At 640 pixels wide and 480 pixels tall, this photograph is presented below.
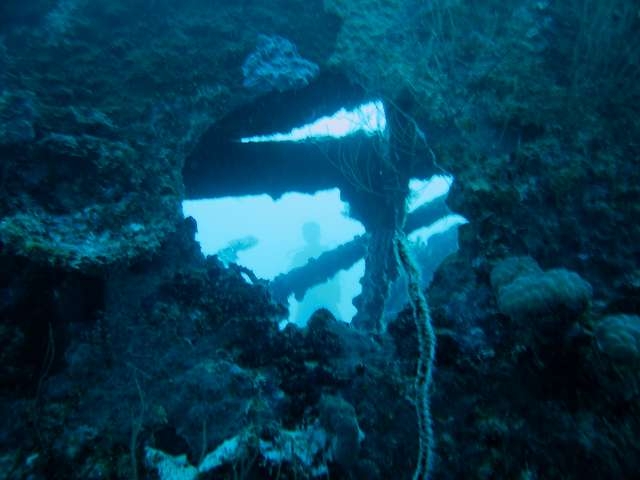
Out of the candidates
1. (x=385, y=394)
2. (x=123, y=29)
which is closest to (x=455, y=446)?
(x=385, y=394)

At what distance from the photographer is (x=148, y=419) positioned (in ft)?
8.00

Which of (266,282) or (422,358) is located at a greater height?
(422,358)

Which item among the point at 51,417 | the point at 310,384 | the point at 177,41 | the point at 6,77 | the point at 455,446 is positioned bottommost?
the point at 51,417

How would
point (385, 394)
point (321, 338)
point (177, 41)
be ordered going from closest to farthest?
1. point (385, 394)
2. point (321, 338)
3. point (177, 41)

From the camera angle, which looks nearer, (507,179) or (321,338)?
(321,338)

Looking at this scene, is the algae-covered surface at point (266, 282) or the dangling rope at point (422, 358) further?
the algae-covered surface at point (266, 282)

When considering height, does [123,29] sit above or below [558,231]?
above

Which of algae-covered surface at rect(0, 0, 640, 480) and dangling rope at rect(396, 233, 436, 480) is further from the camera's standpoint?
algae-covered surface at rect(0, 0, 640, 480)

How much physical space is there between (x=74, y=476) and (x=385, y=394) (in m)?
1.83

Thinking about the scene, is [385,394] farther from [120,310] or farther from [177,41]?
[177,41]

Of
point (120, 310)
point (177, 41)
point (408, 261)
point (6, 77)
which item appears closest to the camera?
point (408, 261)

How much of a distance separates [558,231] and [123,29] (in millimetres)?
5262

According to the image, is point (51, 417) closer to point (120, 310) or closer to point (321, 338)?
point (120, 310)

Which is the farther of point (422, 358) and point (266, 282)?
point (266, 282)
